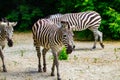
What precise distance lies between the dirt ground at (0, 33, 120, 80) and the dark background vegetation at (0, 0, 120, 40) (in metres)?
1.47

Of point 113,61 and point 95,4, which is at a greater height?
point 95,4

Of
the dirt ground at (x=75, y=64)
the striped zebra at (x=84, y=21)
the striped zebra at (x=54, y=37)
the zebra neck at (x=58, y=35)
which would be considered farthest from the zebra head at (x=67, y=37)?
the striped zebra at (x=84, y=21)

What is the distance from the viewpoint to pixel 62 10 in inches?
715

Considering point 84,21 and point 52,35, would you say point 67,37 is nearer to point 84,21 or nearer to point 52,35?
point 52,35

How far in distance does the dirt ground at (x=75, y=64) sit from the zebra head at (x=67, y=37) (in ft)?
3.72

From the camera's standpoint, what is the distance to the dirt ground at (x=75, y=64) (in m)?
9.69

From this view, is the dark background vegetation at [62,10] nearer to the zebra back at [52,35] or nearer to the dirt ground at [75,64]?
the dirt ground at [75,64]

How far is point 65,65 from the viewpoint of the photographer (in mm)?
10953

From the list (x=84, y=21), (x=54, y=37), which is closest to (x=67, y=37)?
(x=54, y=37)

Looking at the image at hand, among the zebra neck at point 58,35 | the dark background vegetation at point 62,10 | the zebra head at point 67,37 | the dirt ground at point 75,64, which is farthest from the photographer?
the dark background vegetation at point 62,10

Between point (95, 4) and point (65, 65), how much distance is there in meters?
6.49

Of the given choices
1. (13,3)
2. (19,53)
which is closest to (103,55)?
(19,53)

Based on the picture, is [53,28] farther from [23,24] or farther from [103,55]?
[23,24]

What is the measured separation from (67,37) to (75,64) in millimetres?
2572
